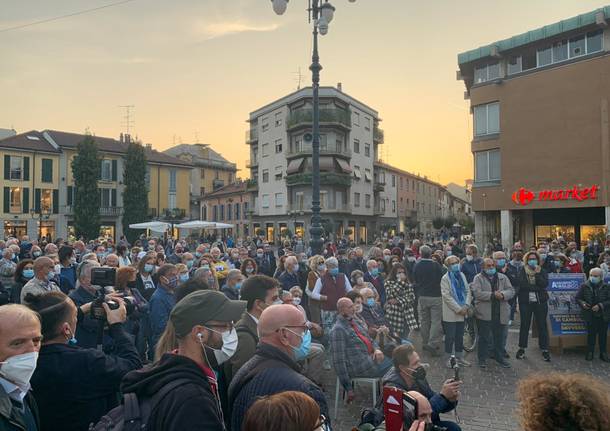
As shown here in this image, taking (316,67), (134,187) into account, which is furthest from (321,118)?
(316,67)

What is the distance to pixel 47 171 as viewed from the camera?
44625mm

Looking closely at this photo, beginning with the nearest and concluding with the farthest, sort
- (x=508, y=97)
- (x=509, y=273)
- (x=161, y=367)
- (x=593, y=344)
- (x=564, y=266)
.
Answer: (x=161, y=367) < (x=593, y=344) < (x=509, y=273) < (x=564, y=266) < (x=508, y=97)

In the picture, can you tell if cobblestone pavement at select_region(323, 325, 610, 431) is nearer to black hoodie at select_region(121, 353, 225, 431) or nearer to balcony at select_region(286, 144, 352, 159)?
black hoodie at select_region(121, 353, 225, 431)

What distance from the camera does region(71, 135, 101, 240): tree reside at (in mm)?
41906

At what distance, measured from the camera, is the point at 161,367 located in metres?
2.16

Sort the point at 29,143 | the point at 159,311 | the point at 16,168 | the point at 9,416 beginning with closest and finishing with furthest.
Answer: the point at 9,416 < the point at 159,311 < the point at 16,168 < the point at 29,143

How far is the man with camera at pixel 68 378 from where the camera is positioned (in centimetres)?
265

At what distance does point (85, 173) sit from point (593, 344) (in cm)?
4390

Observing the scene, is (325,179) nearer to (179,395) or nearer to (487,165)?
(487,165)

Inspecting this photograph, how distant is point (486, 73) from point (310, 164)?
69.4 ft

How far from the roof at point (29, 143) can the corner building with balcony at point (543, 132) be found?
40.6m

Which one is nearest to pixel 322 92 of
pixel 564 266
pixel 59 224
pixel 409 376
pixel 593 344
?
pixel 59 224

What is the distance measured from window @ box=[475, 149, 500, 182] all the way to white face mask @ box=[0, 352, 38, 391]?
28706mm

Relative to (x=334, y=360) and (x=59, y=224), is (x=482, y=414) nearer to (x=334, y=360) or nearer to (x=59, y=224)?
(x=334, y=360)
